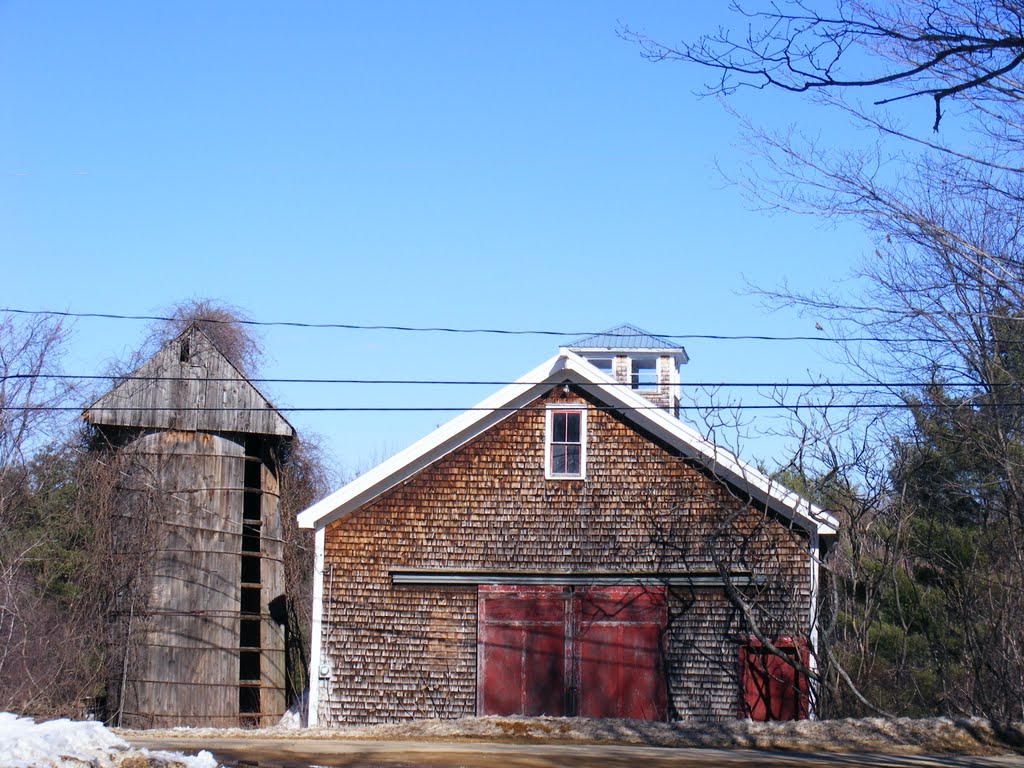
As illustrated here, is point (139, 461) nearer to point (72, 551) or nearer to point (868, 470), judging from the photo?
point (72, 551)

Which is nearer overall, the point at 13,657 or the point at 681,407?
the point at 681,407

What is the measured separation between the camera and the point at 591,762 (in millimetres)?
11984

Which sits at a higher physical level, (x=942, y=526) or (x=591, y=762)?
(x=942, y=526)

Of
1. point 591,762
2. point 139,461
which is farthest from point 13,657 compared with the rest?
point 591,762

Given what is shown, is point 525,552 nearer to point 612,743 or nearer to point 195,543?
point 612,743

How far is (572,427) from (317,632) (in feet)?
18.2

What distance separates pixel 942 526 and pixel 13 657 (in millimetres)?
19578

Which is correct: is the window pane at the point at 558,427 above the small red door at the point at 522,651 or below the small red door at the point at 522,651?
above

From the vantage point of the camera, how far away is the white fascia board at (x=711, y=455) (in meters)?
19.2

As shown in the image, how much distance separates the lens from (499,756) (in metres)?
12.4

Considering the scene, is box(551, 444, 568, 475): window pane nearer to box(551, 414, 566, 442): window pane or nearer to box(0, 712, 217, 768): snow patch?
box(551, 414, 566, 442): window pane

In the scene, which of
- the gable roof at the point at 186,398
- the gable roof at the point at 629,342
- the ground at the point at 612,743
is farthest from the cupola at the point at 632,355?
the ground at the point at 612,743

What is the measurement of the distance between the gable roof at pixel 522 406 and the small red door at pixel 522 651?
2514 millimetres

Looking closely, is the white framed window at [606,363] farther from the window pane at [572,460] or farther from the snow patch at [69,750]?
the snow patch at [69,750]
